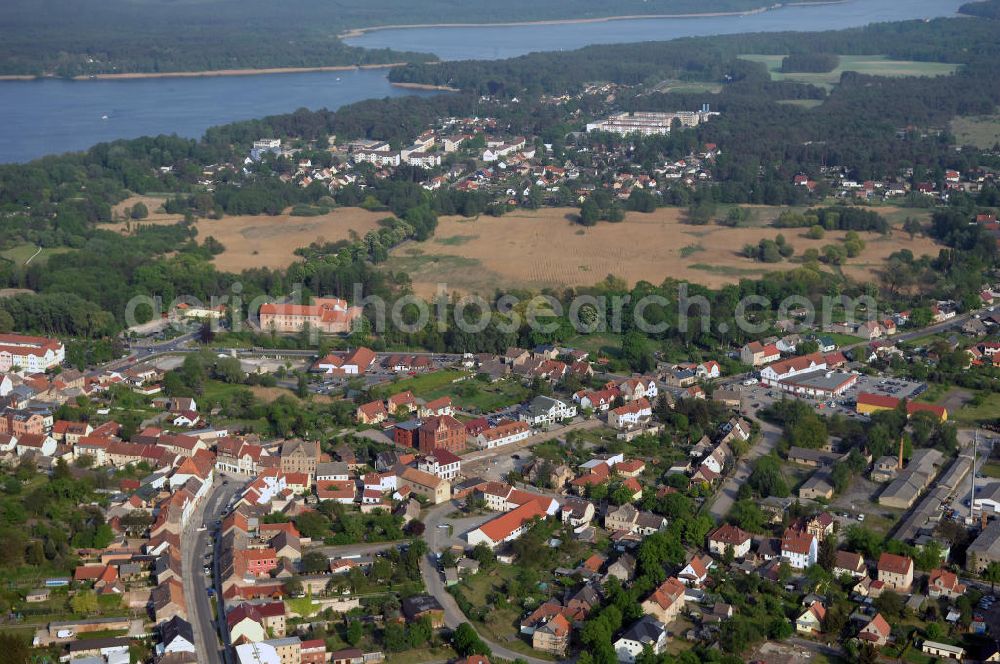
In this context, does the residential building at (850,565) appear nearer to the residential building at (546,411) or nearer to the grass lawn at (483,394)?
the residential building at (546,411)

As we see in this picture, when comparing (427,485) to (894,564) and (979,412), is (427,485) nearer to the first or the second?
(894,564)

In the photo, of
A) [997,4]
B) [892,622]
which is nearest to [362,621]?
[892,622]

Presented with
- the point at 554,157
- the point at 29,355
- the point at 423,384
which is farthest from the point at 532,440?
the point at 554,157

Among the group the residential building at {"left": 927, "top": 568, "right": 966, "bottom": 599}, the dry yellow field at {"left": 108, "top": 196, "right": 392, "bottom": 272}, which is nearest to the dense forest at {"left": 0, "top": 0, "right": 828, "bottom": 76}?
the dry yellow field at {"left": 108, "top": 196, "right": 392, "bottom": 272}

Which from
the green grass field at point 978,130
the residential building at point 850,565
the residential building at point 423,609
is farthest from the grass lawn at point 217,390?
the green grass field at point 978,130

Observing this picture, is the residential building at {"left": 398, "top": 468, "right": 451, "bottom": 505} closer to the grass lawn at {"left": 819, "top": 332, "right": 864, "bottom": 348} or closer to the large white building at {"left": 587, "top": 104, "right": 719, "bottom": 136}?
the grass lawn at {"left": 819, "top": 332, "right": 864, "bottom": 348}

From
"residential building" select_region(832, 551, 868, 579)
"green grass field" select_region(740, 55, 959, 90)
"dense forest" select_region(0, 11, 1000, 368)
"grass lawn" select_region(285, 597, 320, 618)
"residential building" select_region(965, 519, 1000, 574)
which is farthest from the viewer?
"green grass field" select_region(740, 55, 959, 90)
